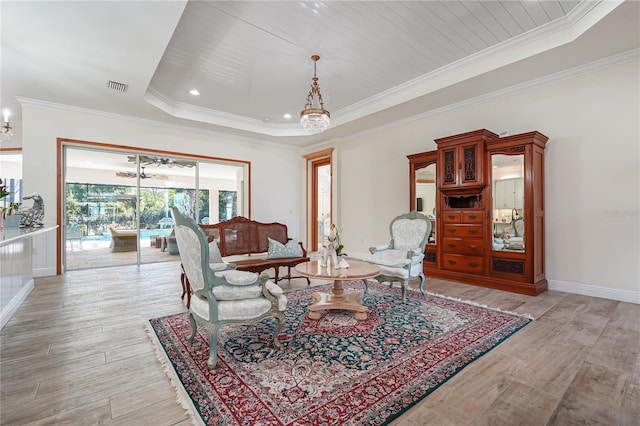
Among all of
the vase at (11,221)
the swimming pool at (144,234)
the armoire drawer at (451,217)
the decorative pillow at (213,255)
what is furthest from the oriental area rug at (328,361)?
the swimming pool at (144,234)

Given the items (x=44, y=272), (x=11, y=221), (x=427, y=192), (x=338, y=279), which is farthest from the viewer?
(x=427, y=192)

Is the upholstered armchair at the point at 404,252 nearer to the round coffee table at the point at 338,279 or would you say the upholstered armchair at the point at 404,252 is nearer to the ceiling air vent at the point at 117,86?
the round coffee table at the point at 338,279

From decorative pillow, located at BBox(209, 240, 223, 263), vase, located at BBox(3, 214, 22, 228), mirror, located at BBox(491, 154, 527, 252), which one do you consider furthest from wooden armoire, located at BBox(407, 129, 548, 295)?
vase, located at BBox(3, 214, 22, 228)

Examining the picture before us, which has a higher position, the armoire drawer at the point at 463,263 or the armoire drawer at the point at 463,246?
the armoire drawer at the point at 463,246

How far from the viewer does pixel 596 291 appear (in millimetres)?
3725

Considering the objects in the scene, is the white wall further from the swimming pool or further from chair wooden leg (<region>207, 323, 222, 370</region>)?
the swimming pool

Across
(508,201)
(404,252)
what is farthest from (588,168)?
(404,252)

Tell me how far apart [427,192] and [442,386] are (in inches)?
151

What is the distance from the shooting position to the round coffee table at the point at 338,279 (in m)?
2.92

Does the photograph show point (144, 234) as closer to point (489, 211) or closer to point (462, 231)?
point (462, 231)

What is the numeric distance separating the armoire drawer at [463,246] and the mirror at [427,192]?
0.86 feet

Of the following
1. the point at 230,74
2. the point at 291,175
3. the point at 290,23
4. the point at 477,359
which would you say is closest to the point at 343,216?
the point at 291,175

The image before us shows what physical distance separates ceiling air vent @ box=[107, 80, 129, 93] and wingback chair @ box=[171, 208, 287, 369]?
333 centimetres

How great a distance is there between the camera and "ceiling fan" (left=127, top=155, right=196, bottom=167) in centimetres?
607
